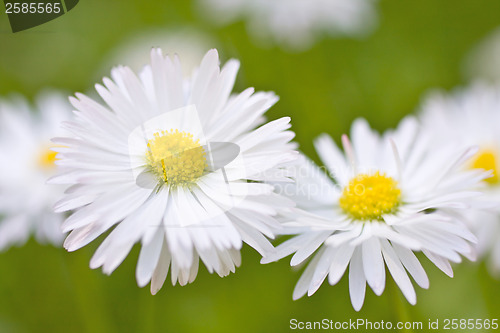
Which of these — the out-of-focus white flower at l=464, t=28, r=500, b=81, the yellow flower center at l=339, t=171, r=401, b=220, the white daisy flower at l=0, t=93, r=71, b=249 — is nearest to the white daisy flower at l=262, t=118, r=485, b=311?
the yellow flower center at l=339, t=171, r=401, b=220

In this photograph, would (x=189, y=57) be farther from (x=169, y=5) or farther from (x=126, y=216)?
(x=126, y=216)

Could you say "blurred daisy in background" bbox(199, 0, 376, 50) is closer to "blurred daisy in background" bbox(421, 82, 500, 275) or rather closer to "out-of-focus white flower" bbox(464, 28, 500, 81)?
"out-of-focus white flower" bbox(464, 28, 500, 81)

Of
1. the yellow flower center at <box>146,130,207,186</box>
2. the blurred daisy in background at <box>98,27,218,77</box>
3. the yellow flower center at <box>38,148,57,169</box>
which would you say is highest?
the blurred daisy in background at <box>98,27,218,77</box>

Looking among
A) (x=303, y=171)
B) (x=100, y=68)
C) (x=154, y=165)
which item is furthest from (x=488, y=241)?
(x=100, y=68)

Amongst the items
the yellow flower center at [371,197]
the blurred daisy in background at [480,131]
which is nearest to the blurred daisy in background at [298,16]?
the blurred daisy in background at [480,131]

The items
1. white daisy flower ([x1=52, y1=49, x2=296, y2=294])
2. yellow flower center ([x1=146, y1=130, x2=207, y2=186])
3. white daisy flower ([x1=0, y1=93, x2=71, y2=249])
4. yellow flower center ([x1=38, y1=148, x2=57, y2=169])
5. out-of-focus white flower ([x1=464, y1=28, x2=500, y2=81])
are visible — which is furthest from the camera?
out-of-focus white flower ([x1=464, y1=28, x2=500, y2=81])

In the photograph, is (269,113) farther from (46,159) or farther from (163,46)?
(163,46)
